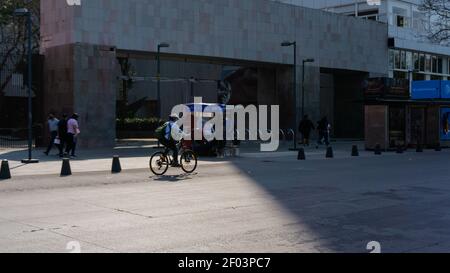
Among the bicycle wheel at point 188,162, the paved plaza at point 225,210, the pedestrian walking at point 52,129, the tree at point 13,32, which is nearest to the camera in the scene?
the paved plaza at point 225,210

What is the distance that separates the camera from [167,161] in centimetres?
1736

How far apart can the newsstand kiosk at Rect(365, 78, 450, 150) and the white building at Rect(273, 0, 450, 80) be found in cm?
1598

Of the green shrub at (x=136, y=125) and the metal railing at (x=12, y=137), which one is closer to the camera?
the metal railing at (x=12, y=137)

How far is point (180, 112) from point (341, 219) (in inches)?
675

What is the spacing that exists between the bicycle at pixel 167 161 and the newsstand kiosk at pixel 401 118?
1599cm

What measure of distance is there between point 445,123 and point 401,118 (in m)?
4.99

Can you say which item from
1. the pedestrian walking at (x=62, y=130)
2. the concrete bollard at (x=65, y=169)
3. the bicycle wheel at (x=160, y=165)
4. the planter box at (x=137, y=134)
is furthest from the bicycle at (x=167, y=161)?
the planter box at (x=137, y=134)

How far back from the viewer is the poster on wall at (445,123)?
34.8 m

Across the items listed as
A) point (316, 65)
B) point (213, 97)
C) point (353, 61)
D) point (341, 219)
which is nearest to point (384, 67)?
point (353, 61)

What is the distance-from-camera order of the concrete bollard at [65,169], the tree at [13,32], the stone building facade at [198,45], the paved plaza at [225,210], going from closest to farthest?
1. the paved plaza at [225,210]
2. the concrete bollard at [65,169]
3. the stone building facade at [198,45]
4. the tree at [13,32]

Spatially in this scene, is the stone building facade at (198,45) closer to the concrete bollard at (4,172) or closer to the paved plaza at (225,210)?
the paved plaza at (225,210)
